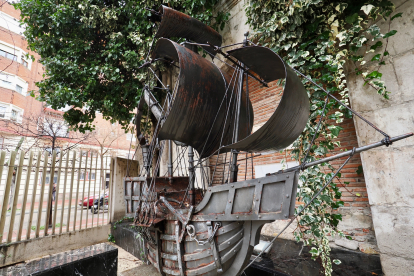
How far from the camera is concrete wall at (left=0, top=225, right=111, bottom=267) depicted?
4.10m

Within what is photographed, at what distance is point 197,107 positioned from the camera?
296 centimetres

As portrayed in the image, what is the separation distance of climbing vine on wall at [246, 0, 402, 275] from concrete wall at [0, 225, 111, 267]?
198 inches

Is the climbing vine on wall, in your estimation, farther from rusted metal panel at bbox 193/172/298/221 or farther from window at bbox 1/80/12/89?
window at bbox 1/80/12/89

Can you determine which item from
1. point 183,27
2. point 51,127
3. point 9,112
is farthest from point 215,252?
point 9,112

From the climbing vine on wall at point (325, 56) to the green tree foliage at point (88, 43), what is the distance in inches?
109

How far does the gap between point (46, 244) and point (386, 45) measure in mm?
7125

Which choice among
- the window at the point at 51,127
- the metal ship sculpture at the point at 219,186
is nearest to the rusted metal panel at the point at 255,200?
the metal ship sculpture at the point at 219,186

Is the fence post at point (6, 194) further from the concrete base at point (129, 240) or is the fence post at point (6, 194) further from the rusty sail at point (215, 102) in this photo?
the rusty sail at point (215, 102)

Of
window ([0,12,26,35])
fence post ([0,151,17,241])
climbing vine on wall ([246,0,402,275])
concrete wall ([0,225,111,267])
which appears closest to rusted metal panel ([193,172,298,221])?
climbing vine on wall ([246,0,402,275])

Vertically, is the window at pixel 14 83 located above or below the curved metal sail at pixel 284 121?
above

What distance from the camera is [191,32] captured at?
13.9 ft

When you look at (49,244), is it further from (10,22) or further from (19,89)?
(19,89)

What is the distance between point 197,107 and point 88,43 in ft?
16.9

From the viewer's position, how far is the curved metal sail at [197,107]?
107 inches
